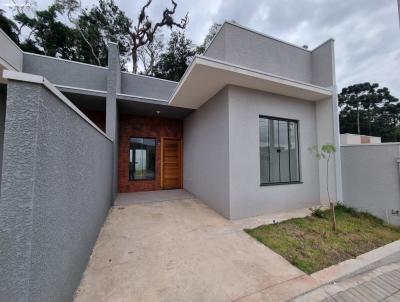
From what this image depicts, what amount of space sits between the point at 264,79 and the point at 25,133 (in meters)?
4.23

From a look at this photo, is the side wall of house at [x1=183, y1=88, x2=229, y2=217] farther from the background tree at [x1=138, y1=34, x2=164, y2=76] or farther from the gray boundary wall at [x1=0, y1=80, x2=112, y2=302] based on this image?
the background tree at [x1=138, y1=34, x2=164, y2=76]

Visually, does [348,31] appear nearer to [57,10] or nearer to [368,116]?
[57,10]

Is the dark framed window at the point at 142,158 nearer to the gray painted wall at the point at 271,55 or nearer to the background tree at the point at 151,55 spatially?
the gray painted wall at the point at 271,55

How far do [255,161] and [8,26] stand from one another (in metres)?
19.5

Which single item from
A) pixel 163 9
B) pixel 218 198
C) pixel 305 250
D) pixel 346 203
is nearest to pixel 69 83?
pixel 218 198

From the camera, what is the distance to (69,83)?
19.2 feet

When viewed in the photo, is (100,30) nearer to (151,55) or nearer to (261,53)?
(151,55)

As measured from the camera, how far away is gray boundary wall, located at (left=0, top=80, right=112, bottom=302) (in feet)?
3.38

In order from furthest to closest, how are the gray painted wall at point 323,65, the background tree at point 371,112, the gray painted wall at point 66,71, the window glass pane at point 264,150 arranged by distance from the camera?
1. the background tree at point 371,112
2. the gray painted wall at point 66,71
3. the gray painted wall at point 323,65
4. the window glass pane at point 264,150

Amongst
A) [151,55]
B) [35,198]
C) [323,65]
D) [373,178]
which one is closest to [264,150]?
[373,178]

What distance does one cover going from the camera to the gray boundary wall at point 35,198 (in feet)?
3.38

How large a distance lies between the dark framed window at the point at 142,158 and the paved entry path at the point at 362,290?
6.36m

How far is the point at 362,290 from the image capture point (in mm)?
2121

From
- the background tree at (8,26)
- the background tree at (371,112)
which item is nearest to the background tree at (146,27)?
the background tree at (8,26)
